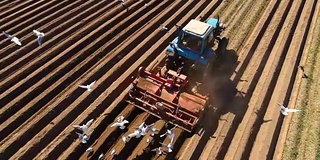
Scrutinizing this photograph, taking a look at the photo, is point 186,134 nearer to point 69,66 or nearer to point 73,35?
point 69,66

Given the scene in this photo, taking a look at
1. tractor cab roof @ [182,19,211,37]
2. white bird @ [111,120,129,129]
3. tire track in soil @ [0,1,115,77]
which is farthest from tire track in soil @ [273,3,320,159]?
tire track in soil @ [0,1,115,77]

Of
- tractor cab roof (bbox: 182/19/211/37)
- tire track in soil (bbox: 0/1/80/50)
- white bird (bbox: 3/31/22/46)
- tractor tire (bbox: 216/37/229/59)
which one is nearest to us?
tractor cab roof (bbox: 182/19/211/37)

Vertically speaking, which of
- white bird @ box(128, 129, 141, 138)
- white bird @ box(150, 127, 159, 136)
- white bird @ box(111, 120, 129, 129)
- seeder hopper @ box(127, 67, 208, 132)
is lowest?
white bird @ box(128, 129, 141, 138)

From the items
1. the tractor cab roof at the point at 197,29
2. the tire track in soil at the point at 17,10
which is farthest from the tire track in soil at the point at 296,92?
the tire track in soil at the point at 17,10

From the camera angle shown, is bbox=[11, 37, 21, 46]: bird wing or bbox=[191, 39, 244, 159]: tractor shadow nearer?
bbox=[191, 39, 244, 159]: tractor shadow

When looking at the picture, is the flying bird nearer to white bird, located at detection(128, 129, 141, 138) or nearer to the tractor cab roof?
white bird, located at detection(128, 129, 141, 138)

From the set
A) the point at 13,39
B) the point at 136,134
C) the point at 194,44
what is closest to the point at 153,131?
the point at 136,134

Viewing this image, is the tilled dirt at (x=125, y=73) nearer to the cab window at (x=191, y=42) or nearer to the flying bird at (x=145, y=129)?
the flying bird at (x=145, y=129)
